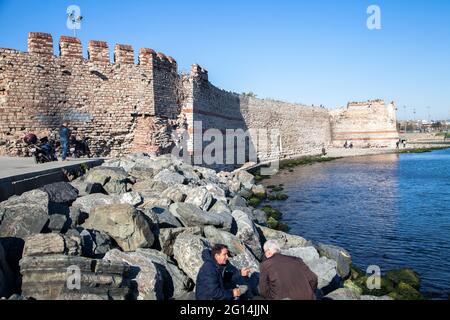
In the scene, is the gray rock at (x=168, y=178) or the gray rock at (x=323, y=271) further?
the gray rock at (x=168, y=178)

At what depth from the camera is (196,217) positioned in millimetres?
7219

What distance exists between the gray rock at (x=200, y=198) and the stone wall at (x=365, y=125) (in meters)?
36.7

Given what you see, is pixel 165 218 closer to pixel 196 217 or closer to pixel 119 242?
pixel 196 217

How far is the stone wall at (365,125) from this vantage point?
41844 mm

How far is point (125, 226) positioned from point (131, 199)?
5.84ft

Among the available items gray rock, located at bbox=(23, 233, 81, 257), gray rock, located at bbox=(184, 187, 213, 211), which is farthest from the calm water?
gray rock, located at bbox=(23, 233, 81, 257)

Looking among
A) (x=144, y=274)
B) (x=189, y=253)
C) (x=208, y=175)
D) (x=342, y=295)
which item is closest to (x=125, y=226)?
(x=189, y=253)

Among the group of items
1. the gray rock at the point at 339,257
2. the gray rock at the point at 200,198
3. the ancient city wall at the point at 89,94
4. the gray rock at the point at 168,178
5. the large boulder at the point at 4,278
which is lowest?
the gray rock at the point at 339,257

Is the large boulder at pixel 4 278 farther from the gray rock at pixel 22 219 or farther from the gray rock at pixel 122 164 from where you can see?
the gray rock at pixel 122 164

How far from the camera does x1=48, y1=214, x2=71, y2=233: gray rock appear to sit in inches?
217

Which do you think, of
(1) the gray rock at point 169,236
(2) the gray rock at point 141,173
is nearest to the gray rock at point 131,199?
(1) the gray rock at point 169,236

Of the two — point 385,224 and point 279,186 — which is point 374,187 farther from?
point 385,224

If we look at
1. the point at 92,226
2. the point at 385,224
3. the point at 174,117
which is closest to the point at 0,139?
the point at 174,117

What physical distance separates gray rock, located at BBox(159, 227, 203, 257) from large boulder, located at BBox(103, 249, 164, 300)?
83 cm
